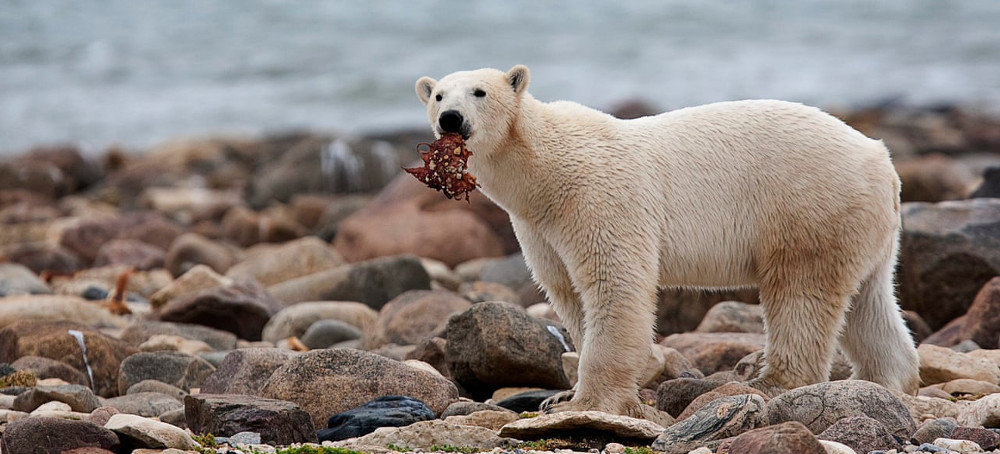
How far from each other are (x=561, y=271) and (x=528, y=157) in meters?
0.77

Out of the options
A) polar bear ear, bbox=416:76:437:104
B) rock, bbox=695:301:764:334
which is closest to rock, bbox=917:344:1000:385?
rock, bbox=695:301:764:334

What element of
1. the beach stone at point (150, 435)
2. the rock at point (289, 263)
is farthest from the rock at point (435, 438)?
the rock at point (289, 263)

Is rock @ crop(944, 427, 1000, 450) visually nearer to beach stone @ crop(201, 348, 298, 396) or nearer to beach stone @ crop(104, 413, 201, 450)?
beach stone @ crop(104, 413, 201, 450)

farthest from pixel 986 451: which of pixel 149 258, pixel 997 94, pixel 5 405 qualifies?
pixel 997 94

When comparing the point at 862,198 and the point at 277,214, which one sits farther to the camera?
the point at 277,214

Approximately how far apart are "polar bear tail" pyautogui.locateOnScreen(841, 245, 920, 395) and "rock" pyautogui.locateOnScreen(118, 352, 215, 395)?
450 centimetres

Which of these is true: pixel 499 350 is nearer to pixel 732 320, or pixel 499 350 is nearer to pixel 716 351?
pixel 716 351

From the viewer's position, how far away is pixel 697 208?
22.3 ft

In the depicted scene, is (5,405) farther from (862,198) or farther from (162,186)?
(162,186)

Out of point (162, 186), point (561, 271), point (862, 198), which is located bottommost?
point (162, 186)

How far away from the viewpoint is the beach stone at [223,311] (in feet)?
33.9

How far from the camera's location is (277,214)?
19406 millimetres

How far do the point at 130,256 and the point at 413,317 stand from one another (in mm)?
7222

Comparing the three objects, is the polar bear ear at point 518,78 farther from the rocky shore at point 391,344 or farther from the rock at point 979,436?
the rock at point 979,436
